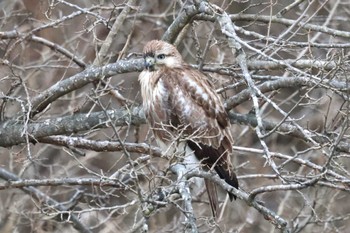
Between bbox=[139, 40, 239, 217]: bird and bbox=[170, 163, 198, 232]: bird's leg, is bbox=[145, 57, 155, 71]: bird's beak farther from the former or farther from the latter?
bbox=[170, 163, 198, 232]: bird's leg

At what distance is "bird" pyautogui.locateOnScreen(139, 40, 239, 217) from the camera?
6.81 metres

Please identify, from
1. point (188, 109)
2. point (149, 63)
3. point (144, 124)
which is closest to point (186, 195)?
point (188, 109)

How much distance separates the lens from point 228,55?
371 inches

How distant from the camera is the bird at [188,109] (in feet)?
22.4

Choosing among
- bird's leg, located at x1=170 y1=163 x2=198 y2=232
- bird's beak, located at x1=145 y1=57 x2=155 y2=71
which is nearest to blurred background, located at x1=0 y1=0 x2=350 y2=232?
bird's leg, located at x1=170 y1=163 x2=198 y2=232

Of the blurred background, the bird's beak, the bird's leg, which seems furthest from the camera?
the bird's beak

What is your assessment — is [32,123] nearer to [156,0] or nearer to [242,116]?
[242,116]

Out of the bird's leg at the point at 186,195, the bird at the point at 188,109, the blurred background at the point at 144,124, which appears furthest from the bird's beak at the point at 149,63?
the bird's leg at the point at 186,195

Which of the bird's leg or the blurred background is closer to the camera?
the bird's leg

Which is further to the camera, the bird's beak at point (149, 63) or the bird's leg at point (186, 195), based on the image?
the bird's beak at point (149, 63)

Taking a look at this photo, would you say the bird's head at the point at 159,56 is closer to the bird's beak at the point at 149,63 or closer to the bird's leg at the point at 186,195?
the bird's beak at the point at 149,63

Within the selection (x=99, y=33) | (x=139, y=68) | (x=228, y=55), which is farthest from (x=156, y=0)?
(x=139, y=68)

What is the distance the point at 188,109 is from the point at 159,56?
472mm

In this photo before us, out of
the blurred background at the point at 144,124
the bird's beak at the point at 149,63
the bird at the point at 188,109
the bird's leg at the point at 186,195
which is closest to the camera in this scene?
the bird's leg at the point at 186,195
